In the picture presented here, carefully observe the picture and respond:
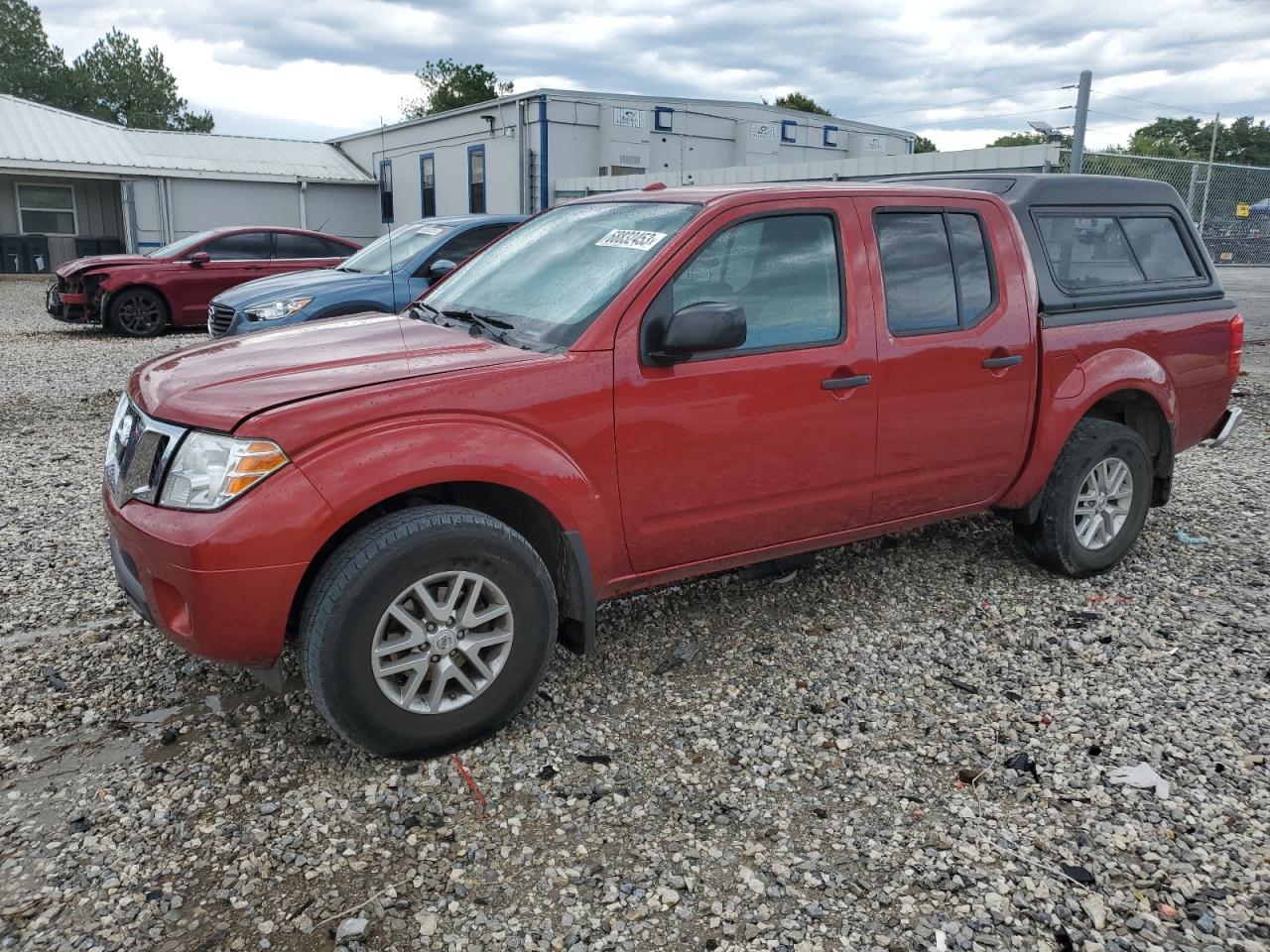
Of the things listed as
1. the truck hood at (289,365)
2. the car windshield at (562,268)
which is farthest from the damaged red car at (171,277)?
the truck hood at (289,365)

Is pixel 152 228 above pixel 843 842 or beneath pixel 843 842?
above

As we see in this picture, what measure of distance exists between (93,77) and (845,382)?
2923 inches

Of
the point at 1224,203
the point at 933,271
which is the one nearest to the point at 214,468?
the point at 933,271

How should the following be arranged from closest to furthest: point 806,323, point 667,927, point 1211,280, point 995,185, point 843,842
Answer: point 667,927, point 843,842, point 806,323, point 995,185, point 1211,280

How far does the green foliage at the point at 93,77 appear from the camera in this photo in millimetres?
60906

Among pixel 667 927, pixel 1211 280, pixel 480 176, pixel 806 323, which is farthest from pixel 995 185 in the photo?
pixel 480 176

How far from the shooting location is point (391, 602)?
2955 millimetres

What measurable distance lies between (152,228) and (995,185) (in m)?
27.8

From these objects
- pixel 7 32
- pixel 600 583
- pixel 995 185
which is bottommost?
pixel 600 583

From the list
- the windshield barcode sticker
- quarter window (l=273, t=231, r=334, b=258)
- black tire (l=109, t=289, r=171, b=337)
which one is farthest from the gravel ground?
quarter window (l=273, t=231, r=334, b=258)

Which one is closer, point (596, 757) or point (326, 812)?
point (326, 812)

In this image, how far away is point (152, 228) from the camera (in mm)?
27312

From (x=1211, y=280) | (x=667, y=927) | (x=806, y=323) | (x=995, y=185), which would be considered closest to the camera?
(x=667, y=927)

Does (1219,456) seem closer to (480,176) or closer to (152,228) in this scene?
(480,176)
